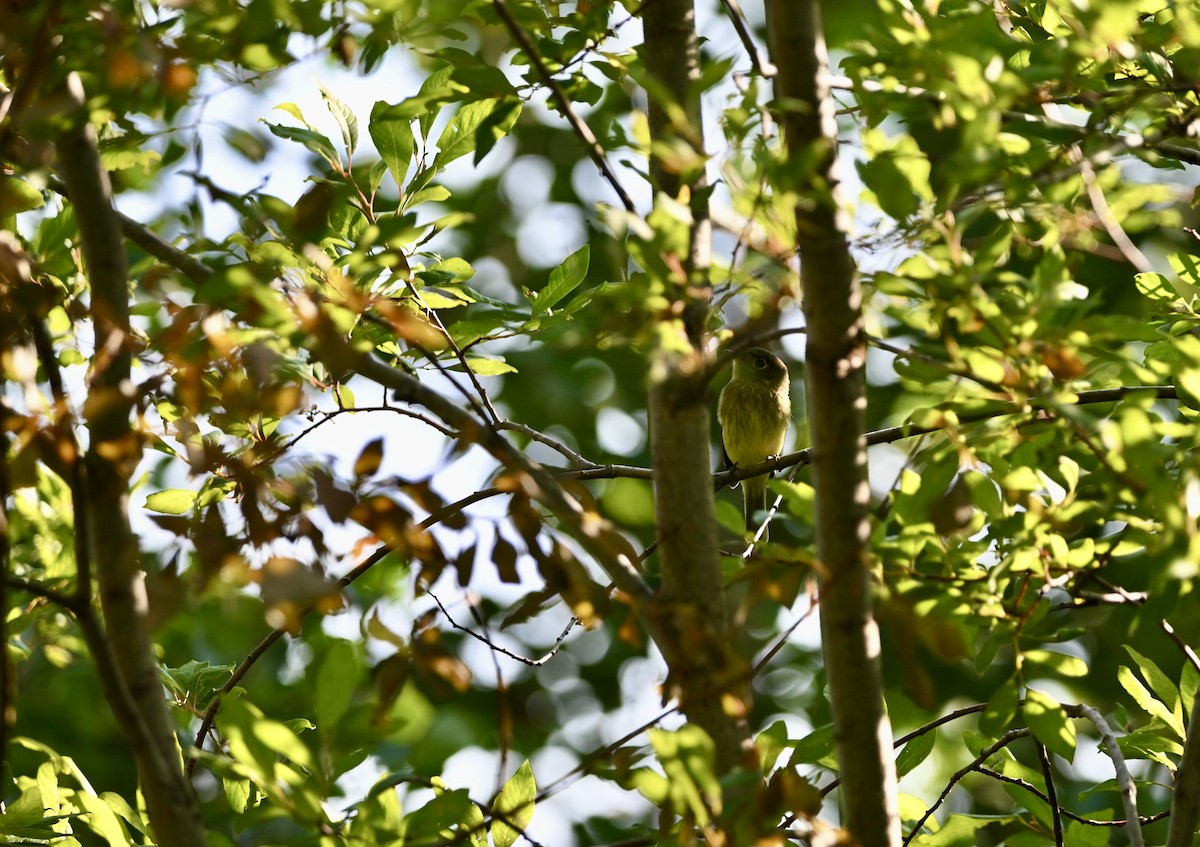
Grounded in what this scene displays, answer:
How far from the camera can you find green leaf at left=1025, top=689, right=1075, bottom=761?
86.0 inches

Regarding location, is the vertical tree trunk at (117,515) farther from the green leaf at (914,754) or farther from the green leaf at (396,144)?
the green leaf at (914,754)

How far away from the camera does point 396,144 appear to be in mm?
2928

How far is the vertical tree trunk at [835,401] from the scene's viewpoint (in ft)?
6.41

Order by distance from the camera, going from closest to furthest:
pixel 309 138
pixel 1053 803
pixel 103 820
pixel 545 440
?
1. pixel 103 820
2. pixel 309 138
3. pixel 1053 803
4. pixel 545 440

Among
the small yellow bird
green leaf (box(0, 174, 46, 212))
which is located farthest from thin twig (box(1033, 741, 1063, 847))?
the small yellow bird

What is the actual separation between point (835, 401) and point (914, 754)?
1.40 metres

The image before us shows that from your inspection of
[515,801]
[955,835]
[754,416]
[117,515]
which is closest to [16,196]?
[117,515]

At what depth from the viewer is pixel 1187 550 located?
5.91 feet

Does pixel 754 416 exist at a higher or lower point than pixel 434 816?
higher

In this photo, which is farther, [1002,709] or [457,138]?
[457,138]

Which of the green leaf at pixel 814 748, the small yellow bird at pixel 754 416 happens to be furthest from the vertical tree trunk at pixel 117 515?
the small yellow bird at pixel 754 416

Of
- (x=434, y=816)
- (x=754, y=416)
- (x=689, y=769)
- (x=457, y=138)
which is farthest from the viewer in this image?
(x=754, y=416)

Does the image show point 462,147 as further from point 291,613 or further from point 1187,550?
point 1187,550

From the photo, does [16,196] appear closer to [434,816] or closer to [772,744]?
[434,816]
